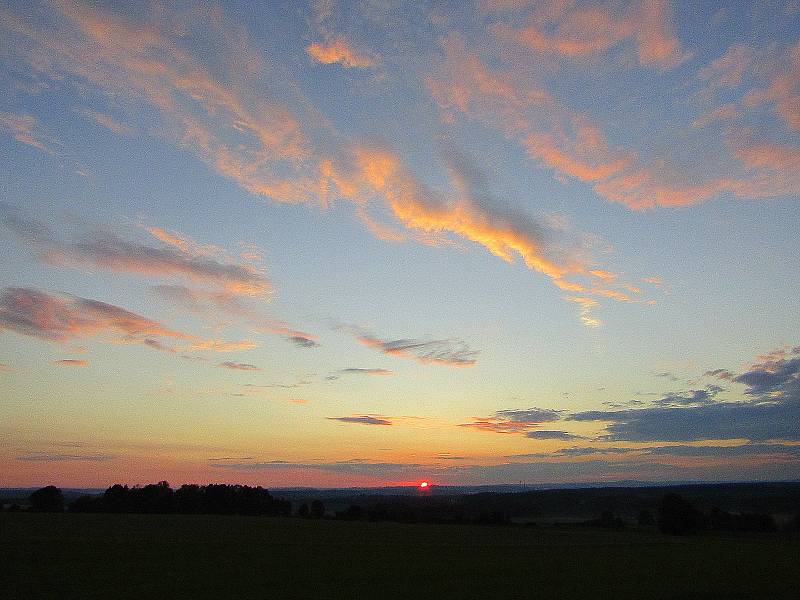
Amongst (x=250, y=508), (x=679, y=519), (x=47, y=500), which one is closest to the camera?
(x=679, y=519)

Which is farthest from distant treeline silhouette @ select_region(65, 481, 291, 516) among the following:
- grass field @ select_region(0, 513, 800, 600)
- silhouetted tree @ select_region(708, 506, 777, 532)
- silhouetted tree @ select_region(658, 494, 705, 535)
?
silhouetted tree @ select_region(708, 506, 777, 532)

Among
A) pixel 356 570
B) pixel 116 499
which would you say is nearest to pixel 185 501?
pixel 116 499

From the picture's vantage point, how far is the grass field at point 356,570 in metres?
34.3

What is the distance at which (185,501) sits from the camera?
154 meters

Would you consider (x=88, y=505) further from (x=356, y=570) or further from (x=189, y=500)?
(x=356, y=570)

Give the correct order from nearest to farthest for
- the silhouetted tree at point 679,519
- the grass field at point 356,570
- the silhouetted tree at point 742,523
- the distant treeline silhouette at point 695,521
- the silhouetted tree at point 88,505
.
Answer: the grass field at point 356,570
the silhouetted tree at point 679,519
the distant treeline silhouette at point 695,521
the silhouetted tree at point 742,523
the silhouetted tree at point 88,505

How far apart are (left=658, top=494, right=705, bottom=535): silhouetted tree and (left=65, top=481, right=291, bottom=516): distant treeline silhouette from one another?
88149 millimetres

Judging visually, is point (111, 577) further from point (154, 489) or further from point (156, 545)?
point (154, 489)

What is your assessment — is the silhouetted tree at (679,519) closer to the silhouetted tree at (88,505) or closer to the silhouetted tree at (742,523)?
the silhouetted tree at (742,523)

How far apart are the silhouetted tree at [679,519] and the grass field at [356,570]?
1845 inches

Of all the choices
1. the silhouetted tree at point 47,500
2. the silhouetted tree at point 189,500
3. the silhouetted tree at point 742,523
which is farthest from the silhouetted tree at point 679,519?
the silhouetted tree at point 47,500

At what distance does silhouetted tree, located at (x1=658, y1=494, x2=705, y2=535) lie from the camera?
384 ft

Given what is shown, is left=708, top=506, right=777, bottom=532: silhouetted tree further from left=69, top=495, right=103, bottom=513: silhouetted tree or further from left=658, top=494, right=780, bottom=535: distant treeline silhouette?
left=69, top=495, right=103, bottom=513: silhouetted tree

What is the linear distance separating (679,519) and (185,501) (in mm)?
110944
